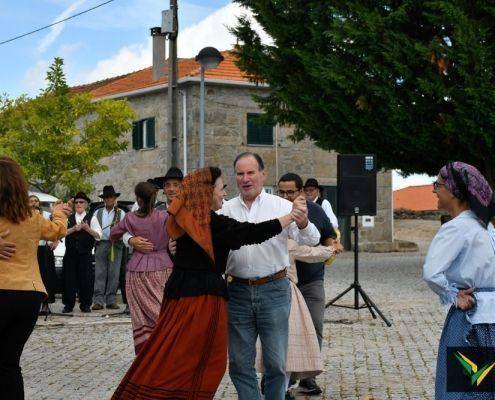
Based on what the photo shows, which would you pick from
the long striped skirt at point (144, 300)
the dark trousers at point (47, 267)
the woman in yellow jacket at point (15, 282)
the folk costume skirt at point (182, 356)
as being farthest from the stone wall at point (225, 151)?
the folk costume skirt at point (182, 356)

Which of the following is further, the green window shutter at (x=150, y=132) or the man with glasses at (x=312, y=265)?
the green window shutter at (x=150, y=132)

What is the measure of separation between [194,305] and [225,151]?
93.8ft

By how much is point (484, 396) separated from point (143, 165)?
1237 inches

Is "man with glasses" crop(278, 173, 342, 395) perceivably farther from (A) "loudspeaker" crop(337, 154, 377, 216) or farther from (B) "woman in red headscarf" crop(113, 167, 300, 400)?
(A) "loudspeaker" crop(337, 154, 377, 216)

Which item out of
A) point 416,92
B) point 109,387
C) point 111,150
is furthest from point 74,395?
point 111,150

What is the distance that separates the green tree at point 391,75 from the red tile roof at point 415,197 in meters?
31.8

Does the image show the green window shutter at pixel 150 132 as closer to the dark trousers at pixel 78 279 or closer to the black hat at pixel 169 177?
the dark trousers at pixel 78 279

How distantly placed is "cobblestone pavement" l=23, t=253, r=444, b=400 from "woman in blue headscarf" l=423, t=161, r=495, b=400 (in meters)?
2.76

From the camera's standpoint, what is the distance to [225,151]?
3441 cm

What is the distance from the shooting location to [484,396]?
5.42m

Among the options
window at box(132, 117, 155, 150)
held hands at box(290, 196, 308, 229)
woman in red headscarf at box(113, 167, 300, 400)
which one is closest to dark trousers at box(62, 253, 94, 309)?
woman in red headscarf at box(113, 167, 300, 400)

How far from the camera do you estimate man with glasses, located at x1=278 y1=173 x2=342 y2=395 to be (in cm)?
841

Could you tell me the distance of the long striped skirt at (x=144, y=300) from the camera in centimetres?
911

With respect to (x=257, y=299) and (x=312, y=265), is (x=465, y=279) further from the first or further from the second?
(x=312, y=265)
